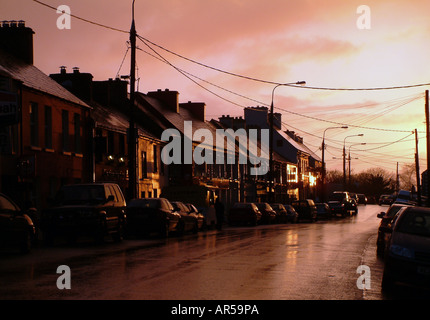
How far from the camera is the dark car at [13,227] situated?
56.8 feet

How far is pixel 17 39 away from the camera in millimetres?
36375

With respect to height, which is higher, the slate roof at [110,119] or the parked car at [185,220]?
the slate roof at [110,119]

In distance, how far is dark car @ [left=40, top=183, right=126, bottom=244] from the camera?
21.5 m

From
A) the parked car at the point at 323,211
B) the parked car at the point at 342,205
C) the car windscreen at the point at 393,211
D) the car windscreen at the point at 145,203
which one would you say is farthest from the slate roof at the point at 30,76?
the parked car at the point at 342,205

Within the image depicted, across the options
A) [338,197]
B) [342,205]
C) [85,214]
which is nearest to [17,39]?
[85,214]

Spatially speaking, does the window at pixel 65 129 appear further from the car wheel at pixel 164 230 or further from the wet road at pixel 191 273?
the wet road at pixel 191 273

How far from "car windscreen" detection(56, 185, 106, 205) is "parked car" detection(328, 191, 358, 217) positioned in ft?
172

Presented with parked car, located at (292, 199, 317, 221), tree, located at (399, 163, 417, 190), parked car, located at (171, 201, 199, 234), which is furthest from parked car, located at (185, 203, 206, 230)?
tree, located at (399, 163, 417, 190)

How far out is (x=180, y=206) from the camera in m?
31.4

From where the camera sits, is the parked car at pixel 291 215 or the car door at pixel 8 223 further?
the parked car at pixel 291 215

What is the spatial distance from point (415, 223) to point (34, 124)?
78.0 feet

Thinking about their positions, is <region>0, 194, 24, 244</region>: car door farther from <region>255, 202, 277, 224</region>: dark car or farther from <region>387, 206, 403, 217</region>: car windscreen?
<region>255, 202, 277, 224</region>: dark car
